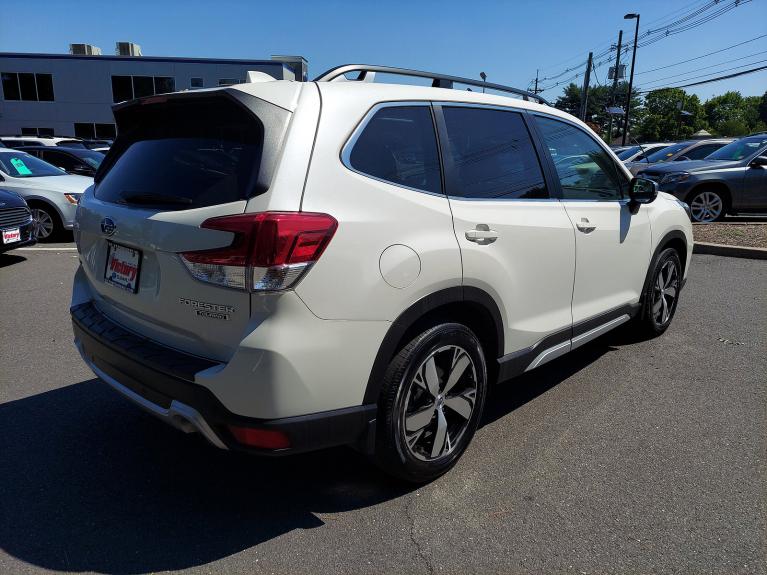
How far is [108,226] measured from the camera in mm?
2709

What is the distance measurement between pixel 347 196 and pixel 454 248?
61cm

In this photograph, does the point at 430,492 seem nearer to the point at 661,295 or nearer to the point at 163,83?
the point at 661,295

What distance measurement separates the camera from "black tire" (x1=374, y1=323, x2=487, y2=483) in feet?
8.33

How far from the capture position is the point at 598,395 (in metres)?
3.91

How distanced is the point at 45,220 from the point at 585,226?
924 cm

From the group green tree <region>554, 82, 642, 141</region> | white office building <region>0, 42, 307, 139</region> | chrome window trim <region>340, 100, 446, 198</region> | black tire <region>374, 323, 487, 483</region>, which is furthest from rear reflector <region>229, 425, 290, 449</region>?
green tree <region>554, 82, 642, 141</region>

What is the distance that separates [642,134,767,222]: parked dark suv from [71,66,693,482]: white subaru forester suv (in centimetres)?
859

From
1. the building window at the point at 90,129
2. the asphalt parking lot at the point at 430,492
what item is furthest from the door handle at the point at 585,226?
the building window at the point at 90,129

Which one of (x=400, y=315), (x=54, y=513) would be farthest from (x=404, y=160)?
(x=54, y=513)

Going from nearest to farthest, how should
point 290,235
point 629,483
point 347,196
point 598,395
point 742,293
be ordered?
1. point 290,235
2. point 347,196
3. point 629,483
4. point 598,395
5. point 742,293

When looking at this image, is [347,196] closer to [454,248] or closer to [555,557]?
[454,248]

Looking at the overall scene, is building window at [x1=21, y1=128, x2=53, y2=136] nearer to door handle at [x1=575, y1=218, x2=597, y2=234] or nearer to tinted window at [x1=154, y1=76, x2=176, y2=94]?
tinted window at [x1=154, y1=76, x2=176, y2=94]

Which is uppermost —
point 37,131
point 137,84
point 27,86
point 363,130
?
point 137,84

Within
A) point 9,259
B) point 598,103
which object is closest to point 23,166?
point 9,259
